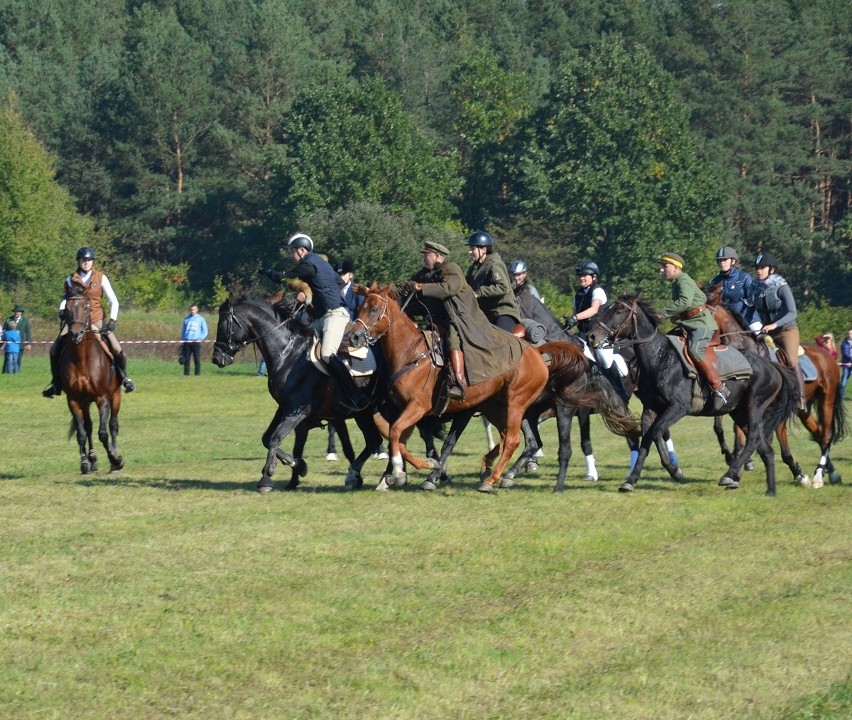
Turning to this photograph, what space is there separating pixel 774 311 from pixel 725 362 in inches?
86.8

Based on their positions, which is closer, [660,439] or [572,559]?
[572,559]

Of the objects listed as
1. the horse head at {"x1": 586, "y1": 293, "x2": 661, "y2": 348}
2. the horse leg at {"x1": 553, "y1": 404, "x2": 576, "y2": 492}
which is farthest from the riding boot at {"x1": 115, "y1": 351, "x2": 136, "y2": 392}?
the horse head at {"x1": 586, "y1": 293, "x2": 661, "y2": 348}

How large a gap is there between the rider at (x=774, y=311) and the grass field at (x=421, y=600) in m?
1.83

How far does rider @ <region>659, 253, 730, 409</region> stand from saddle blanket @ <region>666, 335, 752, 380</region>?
0.26 feet

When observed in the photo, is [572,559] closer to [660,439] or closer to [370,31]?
[660,439]

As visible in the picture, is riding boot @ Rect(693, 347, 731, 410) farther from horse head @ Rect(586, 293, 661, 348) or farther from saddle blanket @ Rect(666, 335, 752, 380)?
horse head @ Rect(586, 293, 661, 348)

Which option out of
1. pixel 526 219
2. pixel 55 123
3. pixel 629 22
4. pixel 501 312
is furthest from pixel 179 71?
pixel 501 312

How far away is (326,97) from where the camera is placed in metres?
81.9

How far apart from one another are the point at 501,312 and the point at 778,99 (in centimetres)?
8198

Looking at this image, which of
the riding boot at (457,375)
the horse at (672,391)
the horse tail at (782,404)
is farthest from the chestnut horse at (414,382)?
the horse tail at (782,404)

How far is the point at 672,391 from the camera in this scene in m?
17.1

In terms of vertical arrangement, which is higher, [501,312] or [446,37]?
[446,37]

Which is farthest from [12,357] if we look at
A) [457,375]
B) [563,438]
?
[457,375]

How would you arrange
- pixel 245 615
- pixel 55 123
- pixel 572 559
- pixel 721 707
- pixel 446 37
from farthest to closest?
pixel 446 37, pixel 55 123, pixel 572 559, pixel 245 615, pixel 721 707
